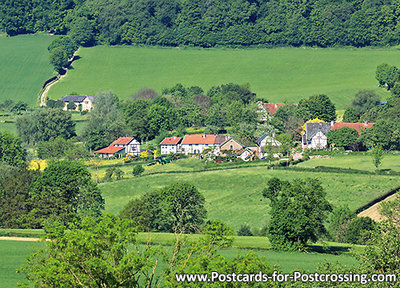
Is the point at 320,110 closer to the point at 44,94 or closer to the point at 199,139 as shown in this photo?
the point at 199,139

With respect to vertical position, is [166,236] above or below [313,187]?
below

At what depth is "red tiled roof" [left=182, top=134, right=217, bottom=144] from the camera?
11631 centimetres

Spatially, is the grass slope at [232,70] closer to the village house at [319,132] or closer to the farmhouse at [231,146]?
the village house at [319,132]

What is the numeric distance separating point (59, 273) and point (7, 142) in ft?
273

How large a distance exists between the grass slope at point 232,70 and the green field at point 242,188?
61.6m

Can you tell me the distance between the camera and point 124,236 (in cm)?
3412

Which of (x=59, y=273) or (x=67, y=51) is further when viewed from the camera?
(x=67, y=51)

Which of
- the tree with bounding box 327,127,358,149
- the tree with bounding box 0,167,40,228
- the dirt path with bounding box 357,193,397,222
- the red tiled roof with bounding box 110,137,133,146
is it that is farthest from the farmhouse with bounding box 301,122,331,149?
the tree with bounding box 0,167,40,228

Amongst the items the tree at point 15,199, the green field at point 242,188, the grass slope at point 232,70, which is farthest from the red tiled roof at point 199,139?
the grass slope at point 232,70

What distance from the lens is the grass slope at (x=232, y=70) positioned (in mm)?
164875

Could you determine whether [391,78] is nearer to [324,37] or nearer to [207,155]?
[324,37]

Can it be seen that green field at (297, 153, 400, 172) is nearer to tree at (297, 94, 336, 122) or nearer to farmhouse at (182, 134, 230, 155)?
farmhouse at (182, 134, 230, 155)

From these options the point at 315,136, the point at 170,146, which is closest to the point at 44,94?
the point at 170,146

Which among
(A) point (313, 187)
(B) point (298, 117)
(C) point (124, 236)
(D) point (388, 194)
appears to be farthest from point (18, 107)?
(C) point (124, 236)
